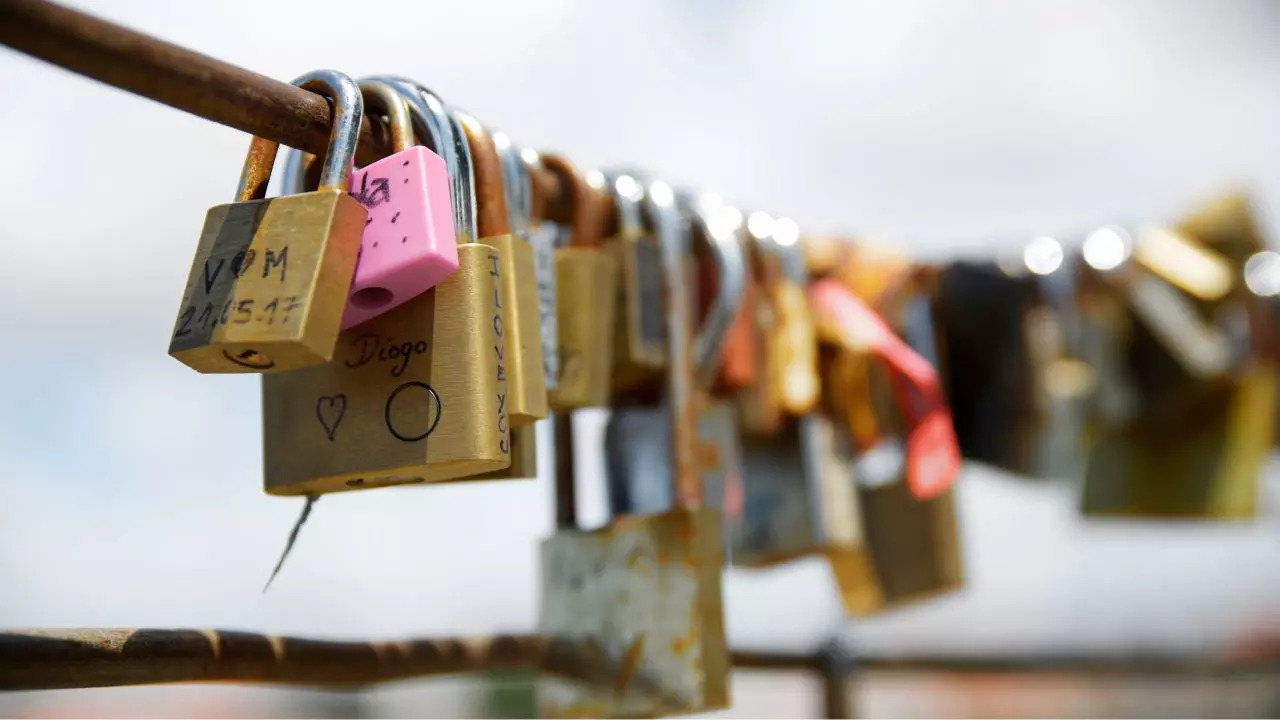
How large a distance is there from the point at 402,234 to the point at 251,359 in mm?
75

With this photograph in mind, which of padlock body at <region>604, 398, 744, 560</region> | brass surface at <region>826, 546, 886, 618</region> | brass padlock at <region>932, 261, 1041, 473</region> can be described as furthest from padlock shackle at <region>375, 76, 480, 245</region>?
brass padlock at <region>932, 261, 1041, 473</region>

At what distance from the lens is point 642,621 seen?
70 centimetres

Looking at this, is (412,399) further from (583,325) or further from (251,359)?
(583,325)

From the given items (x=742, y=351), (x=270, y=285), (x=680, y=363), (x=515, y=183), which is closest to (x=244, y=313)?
(x=270, y=285)

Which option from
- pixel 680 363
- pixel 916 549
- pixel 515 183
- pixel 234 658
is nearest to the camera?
pixel 234 658

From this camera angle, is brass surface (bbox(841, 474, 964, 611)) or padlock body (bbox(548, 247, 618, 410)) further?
brass surface (bbox(841, 474, 964, 611))

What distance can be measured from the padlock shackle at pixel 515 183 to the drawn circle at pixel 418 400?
0.56 ft

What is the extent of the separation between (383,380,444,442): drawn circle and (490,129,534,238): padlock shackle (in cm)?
17

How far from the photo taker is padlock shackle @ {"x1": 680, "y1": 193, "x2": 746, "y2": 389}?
2.72 ft

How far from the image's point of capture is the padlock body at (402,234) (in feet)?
1.58

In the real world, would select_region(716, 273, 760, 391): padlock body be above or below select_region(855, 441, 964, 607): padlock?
above

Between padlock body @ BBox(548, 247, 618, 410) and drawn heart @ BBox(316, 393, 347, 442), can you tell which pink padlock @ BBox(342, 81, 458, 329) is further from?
padlock body @ BBox(548, 247, 618, 410)

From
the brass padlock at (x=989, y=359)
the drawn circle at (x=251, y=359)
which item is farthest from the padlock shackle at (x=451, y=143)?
the brass padlock at (x=989, y=359)

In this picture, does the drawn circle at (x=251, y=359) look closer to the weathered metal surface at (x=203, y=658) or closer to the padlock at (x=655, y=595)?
the weathered metal surface at (x=203, y=658)
